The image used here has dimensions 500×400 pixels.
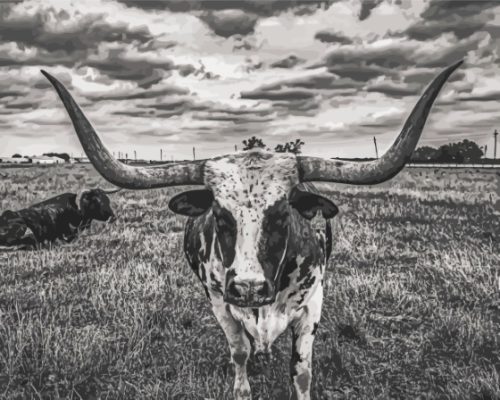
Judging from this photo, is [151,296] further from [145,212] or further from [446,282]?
[145,212]

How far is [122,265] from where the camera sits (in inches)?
260

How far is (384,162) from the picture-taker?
2.85 metres

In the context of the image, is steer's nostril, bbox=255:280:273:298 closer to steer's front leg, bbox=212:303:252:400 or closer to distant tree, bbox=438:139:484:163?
steer's front leg, bbox=212:303:252:400

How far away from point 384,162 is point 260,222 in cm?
82

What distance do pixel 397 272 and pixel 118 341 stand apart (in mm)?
3789

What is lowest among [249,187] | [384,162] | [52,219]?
[52,219]

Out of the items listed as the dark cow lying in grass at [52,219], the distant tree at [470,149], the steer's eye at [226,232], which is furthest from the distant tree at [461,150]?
the steer's eye at [226,232]

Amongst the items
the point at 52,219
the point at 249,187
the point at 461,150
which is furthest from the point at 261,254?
the point at 461,150

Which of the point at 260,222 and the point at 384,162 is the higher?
the point at 384,162

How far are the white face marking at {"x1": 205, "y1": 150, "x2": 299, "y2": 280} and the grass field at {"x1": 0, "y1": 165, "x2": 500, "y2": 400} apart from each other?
1239 mm

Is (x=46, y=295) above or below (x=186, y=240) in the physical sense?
below

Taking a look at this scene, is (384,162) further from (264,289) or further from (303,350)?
(303,350)

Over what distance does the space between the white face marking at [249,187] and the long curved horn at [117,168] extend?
161 millimetres

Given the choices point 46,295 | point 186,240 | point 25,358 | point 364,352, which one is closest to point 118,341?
point 25,358
